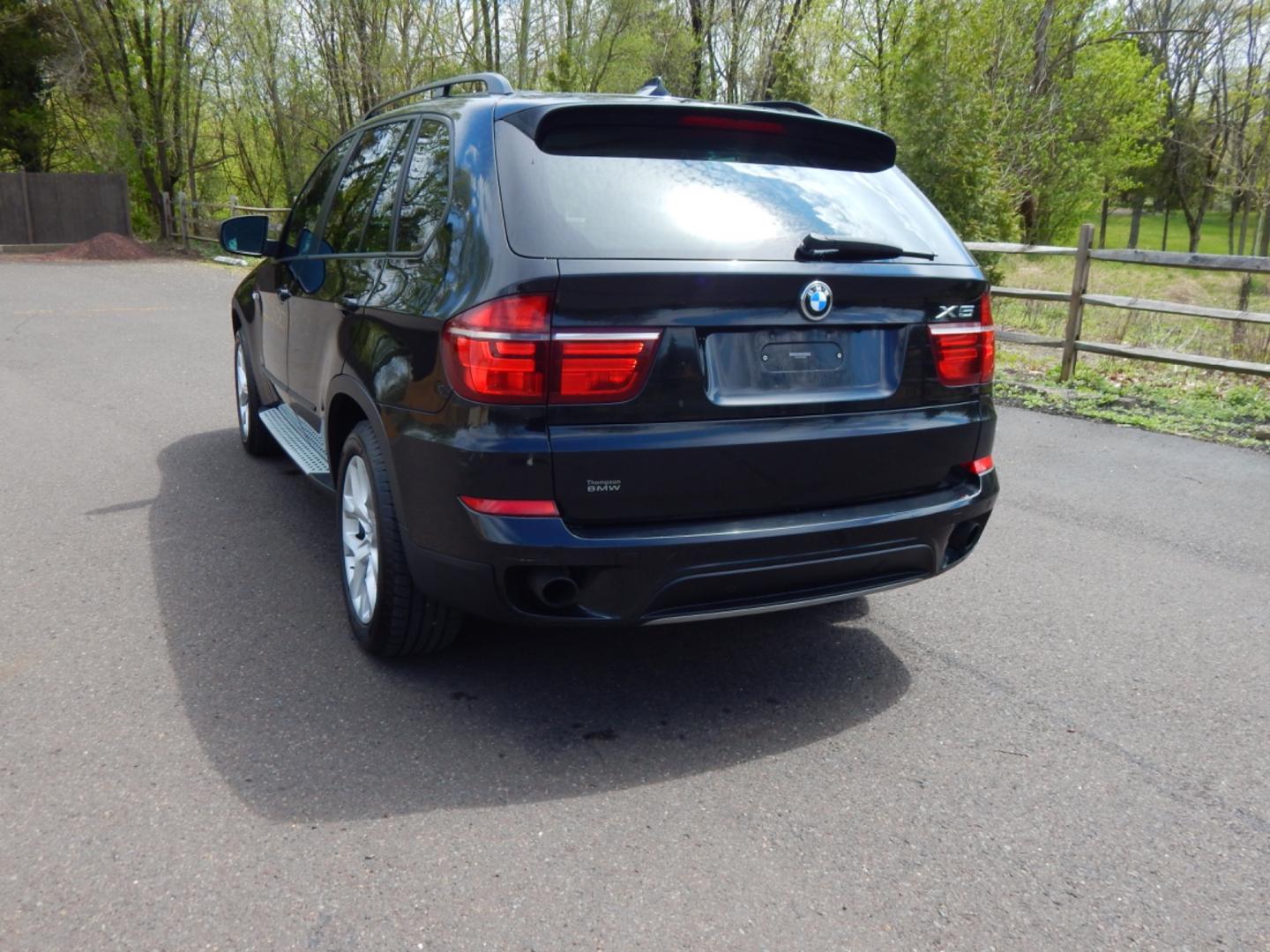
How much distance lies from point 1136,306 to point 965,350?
6.98 metres

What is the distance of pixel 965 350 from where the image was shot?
11.1ft

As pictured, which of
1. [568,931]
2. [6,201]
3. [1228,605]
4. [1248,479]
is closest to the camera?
[568,931]

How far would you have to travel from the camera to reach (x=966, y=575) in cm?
461

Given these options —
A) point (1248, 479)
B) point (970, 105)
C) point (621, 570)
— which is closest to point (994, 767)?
point (621, 570)

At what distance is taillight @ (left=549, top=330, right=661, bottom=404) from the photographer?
9.12 ft

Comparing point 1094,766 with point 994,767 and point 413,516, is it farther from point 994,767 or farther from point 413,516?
point 413,516

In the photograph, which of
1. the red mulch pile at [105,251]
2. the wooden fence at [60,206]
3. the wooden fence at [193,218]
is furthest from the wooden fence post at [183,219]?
the wooden fence at [60,206]

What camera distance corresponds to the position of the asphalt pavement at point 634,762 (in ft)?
7.80

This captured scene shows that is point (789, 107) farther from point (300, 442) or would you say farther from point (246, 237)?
point (246, 237)

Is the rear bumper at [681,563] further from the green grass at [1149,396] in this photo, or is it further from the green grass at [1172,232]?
the green grass at [1172,232]

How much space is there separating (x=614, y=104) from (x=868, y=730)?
78.9 inches

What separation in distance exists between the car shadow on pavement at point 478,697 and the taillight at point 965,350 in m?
1.03

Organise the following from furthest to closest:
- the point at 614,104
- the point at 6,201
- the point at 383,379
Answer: the point at 6,201 → the point at 383,379 → the point at 614,104

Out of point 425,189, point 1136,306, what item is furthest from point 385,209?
point 1136,306
